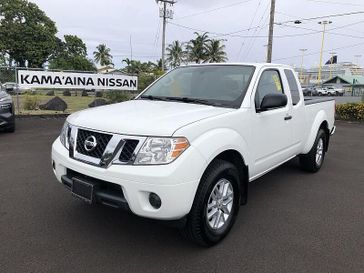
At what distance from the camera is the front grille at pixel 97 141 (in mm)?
3121

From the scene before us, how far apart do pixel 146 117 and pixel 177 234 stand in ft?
4.19

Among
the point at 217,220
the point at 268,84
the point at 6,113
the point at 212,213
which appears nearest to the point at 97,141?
the point at 212,213

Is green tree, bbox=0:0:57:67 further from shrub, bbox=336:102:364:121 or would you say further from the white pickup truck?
the white pickup truck

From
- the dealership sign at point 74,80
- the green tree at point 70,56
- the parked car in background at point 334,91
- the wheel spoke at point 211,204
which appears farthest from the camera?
the green tree at point 70,56

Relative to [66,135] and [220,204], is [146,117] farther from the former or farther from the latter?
[220,204]

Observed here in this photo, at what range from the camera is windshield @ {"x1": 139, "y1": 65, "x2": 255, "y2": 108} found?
13.2 ft

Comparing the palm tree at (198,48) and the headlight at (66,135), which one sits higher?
the palm tree at (198,48)

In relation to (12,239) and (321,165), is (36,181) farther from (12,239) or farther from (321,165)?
(321,165)

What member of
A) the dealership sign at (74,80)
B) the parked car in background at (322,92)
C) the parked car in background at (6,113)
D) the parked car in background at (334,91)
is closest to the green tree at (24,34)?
the parked car in background at (322,92)

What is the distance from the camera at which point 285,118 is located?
15.2ft

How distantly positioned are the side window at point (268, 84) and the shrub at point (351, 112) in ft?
36.2

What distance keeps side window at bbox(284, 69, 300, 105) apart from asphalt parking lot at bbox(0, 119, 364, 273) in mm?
1291

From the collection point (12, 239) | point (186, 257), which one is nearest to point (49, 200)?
point (12, 239)

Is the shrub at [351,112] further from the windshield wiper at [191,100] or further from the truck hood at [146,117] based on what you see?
the truck hood at [146,117]
